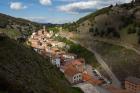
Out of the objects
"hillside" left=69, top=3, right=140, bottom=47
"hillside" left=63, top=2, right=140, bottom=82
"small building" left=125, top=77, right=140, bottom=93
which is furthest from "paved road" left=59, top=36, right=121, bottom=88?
"hillside" left=69, top=3, right=140, bottom=47

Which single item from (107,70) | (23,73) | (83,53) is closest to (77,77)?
(107,70)

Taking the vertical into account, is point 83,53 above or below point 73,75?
below

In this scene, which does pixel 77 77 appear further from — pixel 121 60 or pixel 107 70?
pixel 121 60

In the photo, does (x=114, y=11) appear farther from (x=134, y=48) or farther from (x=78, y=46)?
(x=134, y=48)

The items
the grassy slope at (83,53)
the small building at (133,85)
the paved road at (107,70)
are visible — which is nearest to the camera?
the small building at (133,85)

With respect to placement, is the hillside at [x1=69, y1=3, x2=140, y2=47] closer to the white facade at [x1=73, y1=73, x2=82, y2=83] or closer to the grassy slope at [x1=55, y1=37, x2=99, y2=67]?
the grassy slope at [x1=55, y1=37, x2=99, y2=67]

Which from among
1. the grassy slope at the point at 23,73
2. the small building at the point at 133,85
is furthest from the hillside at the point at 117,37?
the grassy slope at the point at 23,73

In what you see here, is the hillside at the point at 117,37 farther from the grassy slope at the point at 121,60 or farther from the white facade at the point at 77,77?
the white facade at the point at 77,77

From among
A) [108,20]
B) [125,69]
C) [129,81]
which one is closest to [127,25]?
[108,20]

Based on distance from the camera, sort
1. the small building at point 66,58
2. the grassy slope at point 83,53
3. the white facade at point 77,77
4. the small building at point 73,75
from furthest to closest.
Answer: the grassy slope at point 83,53 → the small building at point 66,58 → the white facade at point 77,77 → the small building at point 73,75
